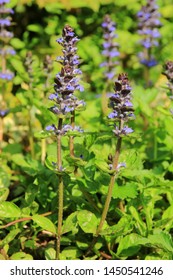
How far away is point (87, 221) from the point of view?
3.69 m

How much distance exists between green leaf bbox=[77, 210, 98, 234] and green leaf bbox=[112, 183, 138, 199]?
0.19m

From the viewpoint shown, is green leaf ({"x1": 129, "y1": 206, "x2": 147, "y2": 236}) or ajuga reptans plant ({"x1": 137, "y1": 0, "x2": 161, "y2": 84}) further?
ajuga reptans plant ({"x1": 137, "y1": 0, "x2": 161, "y2": 84})

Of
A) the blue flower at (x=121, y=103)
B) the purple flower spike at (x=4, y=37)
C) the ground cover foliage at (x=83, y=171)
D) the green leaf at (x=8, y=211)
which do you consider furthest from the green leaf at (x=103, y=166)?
the purple flower spike at (x=4, y=37)

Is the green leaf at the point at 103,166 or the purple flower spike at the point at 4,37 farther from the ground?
the purple flower spike at the point at 4,37

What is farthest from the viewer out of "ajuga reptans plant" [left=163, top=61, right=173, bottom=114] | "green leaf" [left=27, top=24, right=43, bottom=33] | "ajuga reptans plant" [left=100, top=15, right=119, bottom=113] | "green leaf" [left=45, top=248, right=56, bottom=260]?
"green leaf" [left=27, top=24, right=43, bottom=33]

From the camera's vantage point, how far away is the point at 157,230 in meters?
3.73

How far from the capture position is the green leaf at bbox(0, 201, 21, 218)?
3.53 metres

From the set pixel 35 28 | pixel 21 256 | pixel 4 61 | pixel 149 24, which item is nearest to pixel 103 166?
pixel 21 256

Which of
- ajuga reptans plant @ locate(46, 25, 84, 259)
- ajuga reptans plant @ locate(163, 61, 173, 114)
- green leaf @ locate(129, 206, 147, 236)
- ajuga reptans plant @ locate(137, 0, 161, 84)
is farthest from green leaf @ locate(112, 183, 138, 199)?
ajuga reptans plant @ locate(137, 0, 161, 84)

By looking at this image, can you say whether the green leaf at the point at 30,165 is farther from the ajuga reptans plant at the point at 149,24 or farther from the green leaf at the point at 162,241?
the ajuga reptans plant at the point at 149,24

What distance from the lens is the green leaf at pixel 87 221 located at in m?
3.66

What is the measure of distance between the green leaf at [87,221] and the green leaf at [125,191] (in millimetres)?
187

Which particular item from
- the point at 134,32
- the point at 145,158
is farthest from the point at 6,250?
the point at 134,32

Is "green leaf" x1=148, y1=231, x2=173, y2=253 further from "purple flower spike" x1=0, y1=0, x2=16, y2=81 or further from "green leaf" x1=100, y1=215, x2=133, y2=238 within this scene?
"purple flower spike" x1=0, y1=0, x2=16, y2=81
